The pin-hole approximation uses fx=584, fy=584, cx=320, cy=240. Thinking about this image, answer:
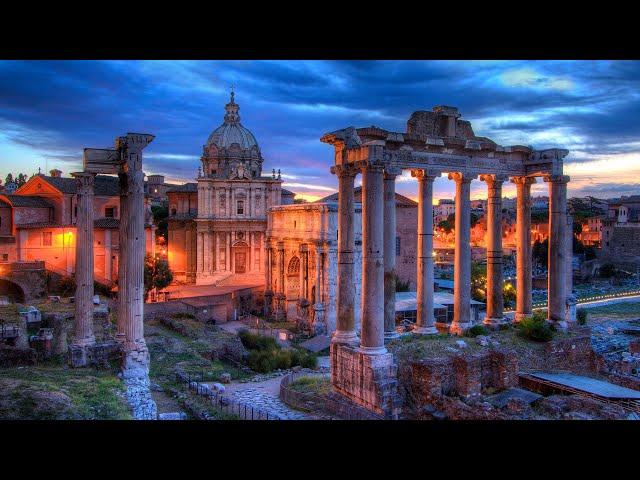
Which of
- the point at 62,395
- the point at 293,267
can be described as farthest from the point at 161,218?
the point at 62,395

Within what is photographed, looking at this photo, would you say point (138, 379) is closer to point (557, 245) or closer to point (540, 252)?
point (557, 245)

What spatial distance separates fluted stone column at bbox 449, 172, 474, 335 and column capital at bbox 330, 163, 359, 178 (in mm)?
4368

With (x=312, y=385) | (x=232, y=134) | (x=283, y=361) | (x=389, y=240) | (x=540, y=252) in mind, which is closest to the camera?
(x=389, y=240)

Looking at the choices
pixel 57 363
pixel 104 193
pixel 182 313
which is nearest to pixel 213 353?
pixel 57 363

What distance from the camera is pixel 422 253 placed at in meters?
17.9

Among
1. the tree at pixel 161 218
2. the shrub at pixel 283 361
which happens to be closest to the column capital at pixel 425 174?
the shrub at pixel 283 361

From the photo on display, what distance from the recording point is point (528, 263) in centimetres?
1980

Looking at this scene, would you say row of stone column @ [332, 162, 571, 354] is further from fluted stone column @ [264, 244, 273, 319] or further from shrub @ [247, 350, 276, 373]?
fluted stone column @ [264, 244, 273, 319]

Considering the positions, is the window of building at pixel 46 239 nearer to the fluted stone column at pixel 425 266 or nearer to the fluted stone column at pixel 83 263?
the fluted stone column at pixel 83 263

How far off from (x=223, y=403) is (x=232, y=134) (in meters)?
40.1

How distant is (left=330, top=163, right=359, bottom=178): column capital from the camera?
15.3 m

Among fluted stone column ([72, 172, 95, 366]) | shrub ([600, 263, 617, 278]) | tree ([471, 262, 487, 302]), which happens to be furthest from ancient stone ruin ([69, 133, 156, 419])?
shrub ([600, 263, 617, 278])

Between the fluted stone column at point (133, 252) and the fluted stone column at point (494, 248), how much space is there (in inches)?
422
